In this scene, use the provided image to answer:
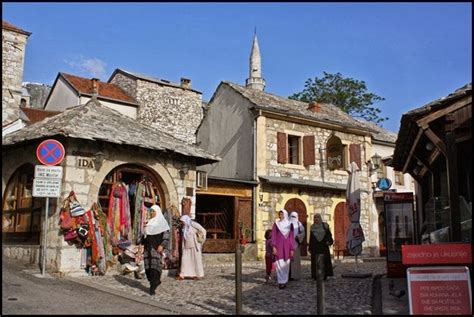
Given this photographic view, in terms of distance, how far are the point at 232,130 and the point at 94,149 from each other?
409 inches

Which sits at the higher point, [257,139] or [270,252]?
[257,139]

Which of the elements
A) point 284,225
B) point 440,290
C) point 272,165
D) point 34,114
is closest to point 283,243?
point 284,225

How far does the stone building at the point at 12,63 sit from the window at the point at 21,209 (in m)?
12.1

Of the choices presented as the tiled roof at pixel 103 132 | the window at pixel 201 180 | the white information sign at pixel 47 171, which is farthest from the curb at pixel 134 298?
the window at pixel 201 180

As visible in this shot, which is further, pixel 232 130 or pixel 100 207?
pixel 232 130

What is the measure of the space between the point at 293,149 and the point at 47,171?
1333 centimetres

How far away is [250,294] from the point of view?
29.9 feet

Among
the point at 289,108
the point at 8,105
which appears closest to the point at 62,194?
the point at 289,108

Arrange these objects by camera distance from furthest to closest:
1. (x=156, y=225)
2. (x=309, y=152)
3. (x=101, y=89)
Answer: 1. (x=101, y=89)
2. (x=309, y=152)
3. (x=156, y=225)

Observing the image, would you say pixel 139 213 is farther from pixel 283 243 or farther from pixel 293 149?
pixel 293 149

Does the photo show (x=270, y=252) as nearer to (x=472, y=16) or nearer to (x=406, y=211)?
(x=406, y=211)

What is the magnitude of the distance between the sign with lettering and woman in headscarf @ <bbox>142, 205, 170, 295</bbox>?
453 centimetres

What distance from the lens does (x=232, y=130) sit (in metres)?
21.7

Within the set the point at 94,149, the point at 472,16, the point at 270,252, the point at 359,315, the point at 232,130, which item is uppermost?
the point at 232,130
